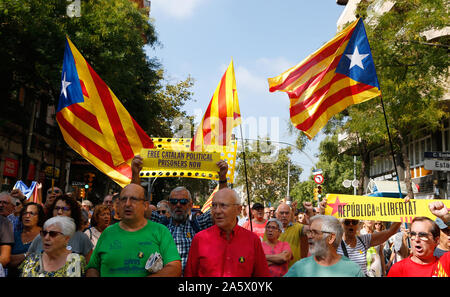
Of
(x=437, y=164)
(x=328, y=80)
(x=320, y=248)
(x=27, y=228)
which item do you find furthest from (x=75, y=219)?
(x=437, y=164)

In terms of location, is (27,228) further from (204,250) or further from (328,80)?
(328,80)

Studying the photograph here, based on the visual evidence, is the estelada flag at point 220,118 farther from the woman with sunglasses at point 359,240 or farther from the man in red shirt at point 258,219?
the woman with sunglasses at point 359,240

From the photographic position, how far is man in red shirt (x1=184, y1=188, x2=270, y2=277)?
399cm

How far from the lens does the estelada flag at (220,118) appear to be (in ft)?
27.3

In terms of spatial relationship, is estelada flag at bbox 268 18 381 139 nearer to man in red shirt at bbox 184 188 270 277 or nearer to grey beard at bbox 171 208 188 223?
grey beard at bbox 171 208 188 223

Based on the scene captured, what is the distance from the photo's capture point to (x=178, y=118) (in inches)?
1164

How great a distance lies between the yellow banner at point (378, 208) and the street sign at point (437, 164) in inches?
302

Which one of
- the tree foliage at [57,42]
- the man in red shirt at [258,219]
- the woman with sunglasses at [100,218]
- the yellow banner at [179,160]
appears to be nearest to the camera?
the yellow banner at [179,160]

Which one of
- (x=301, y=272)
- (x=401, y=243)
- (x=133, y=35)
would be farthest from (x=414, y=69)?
(x=133, y=35)

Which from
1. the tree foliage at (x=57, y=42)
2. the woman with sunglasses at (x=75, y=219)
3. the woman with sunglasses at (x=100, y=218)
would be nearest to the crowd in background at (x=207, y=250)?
the woman with sunglasses at (x=75, y=219)

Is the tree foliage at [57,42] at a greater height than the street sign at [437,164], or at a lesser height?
greater

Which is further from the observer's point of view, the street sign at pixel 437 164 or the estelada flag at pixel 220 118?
the street sign at pixel 437 164

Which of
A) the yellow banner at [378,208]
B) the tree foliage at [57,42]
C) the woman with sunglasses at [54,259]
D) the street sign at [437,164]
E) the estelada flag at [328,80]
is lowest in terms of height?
the woman with sunglasses at [54,259]

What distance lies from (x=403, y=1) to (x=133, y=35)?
490 inches
